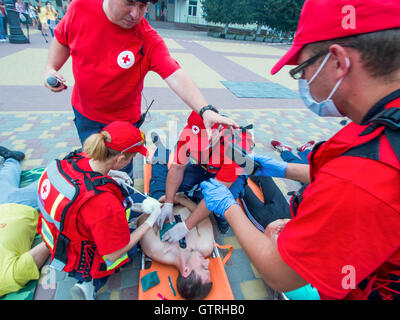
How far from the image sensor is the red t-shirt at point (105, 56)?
175 centimetres

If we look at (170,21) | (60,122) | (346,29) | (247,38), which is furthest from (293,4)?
(346,29)

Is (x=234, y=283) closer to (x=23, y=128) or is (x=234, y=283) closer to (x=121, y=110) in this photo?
(x=121, y=110)

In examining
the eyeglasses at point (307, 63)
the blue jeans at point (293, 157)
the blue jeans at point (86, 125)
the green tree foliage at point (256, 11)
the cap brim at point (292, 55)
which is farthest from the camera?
the green tree foliage at point (256, 11)

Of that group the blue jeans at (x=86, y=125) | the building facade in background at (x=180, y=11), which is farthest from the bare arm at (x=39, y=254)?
the building facade in background at (x=180, y=11)

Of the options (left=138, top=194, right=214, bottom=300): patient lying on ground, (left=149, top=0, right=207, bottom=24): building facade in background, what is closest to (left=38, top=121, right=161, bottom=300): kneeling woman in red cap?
(left=138, top=194, right=214, bottom=300): patient lying on ground

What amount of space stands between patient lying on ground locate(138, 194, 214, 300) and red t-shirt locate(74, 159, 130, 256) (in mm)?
609

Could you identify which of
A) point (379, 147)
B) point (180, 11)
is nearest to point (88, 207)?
point (379, 147)

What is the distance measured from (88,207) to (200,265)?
1169 millimetres

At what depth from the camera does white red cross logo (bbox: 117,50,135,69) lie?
1.85 m

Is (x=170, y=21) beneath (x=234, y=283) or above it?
above

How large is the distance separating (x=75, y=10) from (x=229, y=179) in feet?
6.35

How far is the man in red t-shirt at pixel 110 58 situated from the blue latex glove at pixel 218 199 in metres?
0.55

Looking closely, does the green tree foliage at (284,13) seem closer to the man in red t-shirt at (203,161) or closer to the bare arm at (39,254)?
the man in red t-shirt at (203,161)
